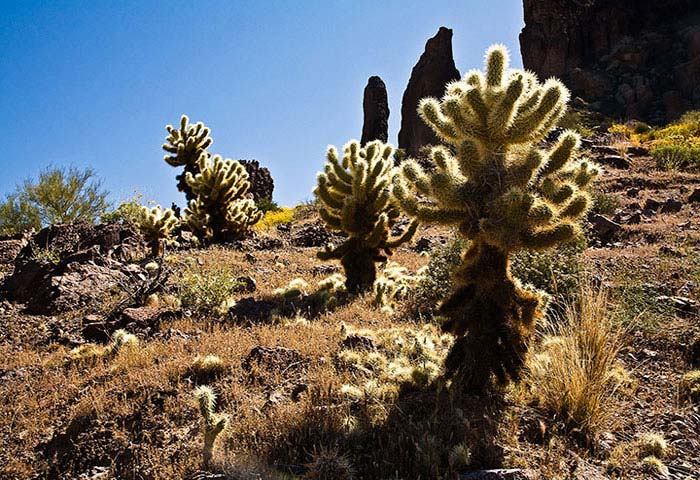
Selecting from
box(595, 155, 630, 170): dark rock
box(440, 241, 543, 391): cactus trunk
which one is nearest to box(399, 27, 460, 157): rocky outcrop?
box(595, 155, 630, 170): dark rock

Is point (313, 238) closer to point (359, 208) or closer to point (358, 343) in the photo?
point (359, 208)

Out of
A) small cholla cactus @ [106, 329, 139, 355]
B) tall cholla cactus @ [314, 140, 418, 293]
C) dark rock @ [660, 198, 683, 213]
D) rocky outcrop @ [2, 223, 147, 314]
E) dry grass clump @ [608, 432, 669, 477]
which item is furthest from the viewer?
dark rock @ [660, 198, 683, 213]

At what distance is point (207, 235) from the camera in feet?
42.1

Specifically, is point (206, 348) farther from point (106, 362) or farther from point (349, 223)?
point (349, 223)

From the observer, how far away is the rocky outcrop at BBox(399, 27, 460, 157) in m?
33.8

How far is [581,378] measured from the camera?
3311 mm

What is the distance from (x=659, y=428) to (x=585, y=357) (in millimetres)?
629

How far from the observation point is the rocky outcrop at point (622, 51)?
89.6 feet

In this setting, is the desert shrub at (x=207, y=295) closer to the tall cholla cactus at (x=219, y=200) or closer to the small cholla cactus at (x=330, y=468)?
the small cholla cactus at (x=330, y=468)

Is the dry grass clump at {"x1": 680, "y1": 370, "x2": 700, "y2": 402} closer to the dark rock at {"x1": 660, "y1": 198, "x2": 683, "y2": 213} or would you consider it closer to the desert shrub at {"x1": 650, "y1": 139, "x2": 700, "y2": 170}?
the dark rock at {"x1": 660, "y1": 198, "x2": 683, "y2": 213}

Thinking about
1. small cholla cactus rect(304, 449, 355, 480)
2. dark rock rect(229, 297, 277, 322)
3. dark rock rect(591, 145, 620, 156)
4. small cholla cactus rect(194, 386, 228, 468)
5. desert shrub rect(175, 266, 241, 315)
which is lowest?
small cholla cactus rect(304, 449, 355, 480)

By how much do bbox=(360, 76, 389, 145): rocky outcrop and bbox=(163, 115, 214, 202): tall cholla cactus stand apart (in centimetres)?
1844

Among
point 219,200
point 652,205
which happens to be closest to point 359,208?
point 219,200

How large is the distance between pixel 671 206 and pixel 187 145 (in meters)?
12.9
